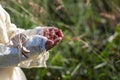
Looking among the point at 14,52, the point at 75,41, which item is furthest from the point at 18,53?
the point at 75,41

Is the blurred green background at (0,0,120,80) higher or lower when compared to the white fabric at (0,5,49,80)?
lower

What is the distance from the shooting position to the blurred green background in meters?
2.94

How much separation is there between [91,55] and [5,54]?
1.25 m

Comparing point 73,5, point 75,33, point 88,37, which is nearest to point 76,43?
point 75,33

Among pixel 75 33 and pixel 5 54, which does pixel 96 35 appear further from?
pixel 5 54

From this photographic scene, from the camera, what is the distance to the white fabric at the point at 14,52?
79.7 inches

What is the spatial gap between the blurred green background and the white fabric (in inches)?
20.2

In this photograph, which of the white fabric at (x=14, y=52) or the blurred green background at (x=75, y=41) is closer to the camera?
the white fabric at (x=14, y=52)

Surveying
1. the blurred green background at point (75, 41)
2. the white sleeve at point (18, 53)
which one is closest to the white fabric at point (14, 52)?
the white sleeve at point (18, 53)

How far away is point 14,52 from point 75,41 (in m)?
1.33

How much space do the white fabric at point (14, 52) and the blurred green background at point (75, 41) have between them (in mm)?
513

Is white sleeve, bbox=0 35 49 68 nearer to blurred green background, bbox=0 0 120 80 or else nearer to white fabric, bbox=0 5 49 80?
white fabric, bbox=0 5 49 80

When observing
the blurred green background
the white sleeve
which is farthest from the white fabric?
the blurred green background

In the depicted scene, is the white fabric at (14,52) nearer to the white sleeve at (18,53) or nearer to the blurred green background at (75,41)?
the white sleeve at (18,53)
